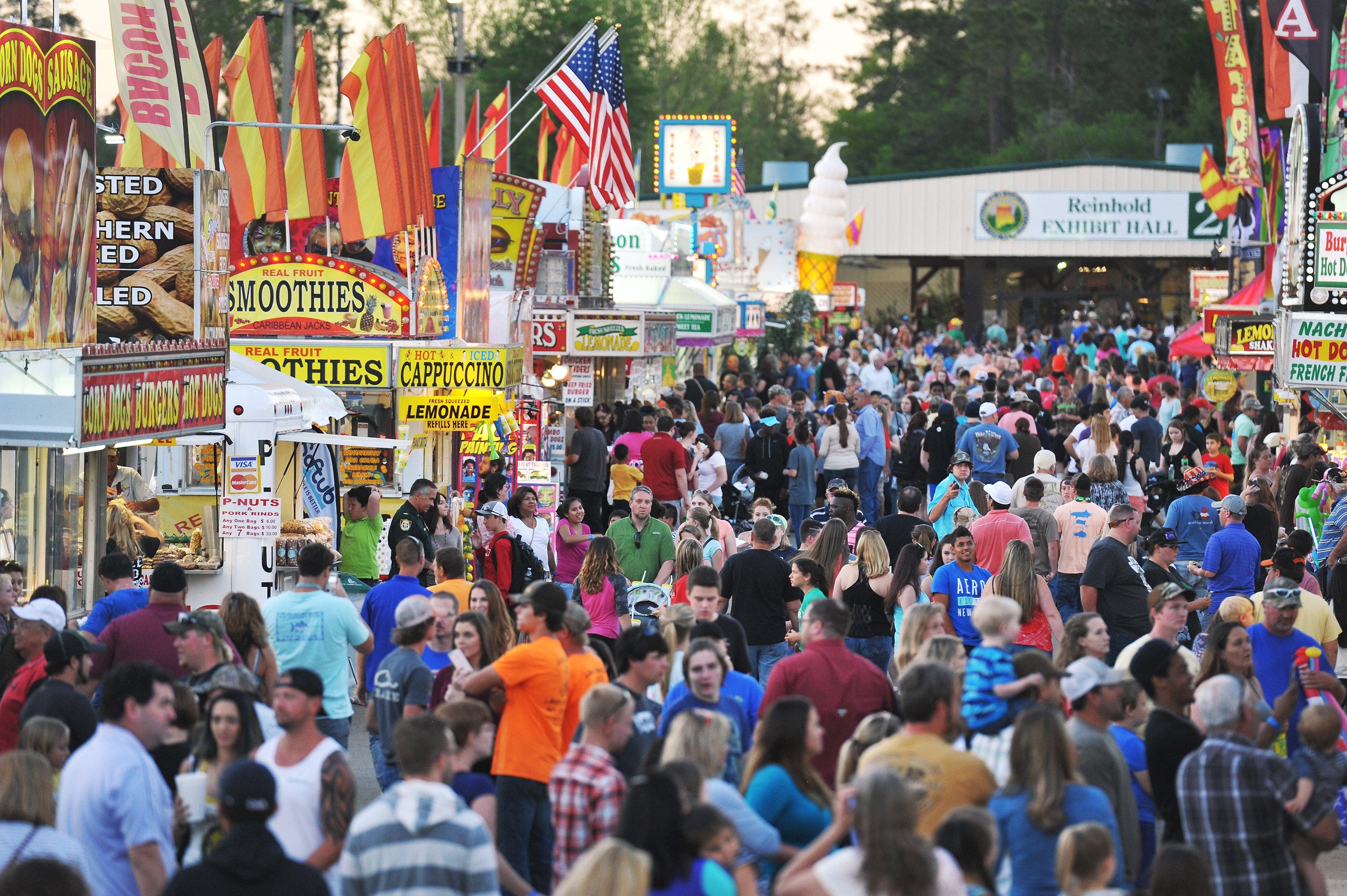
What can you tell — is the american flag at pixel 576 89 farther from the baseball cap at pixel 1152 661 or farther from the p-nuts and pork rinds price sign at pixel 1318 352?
the baseball cap at pixel 1152 661

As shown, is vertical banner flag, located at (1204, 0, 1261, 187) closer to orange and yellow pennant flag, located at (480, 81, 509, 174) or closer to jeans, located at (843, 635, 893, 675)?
orange and yellow pennant flag, located at (480, 81, 509, 174)

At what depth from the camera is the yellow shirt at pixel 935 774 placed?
5699 millimetres

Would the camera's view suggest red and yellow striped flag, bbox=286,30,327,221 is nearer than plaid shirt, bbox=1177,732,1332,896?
No

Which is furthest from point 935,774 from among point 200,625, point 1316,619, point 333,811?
point 1316,619

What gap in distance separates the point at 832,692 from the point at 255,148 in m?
11.8

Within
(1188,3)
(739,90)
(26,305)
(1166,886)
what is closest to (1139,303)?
(1188,3)

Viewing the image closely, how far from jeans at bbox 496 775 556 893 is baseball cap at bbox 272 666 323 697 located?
1247mm

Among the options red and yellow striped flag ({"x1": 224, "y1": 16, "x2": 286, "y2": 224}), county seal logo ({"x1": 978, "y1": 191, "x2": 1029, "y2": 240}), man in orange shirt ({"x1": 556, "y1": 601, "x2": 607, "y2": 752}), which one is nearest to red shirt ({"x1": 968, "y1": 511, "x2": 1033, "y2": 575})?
man in orange shirt ({"x1": 556, "y1": 601, "x2": 607, "y2": 752})

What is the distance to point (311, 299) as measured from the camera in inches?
622

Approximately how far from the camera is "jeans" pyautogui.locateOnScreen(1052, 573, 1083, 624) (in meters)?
12.1

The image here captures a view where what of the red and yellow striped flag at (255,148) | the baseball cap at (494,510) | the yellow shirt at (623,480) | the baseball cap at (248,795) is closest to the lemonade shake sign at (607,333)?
the yellow shirt at (623,480)

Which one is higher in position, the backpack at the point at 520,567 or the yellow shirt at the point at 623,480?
the yellow shirt at the point at 623,480

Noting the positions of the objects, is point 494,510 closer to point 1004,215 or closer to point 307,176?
point 307,176

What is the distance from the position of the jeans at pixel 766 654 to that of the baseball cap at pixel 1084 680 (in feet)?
12.1
